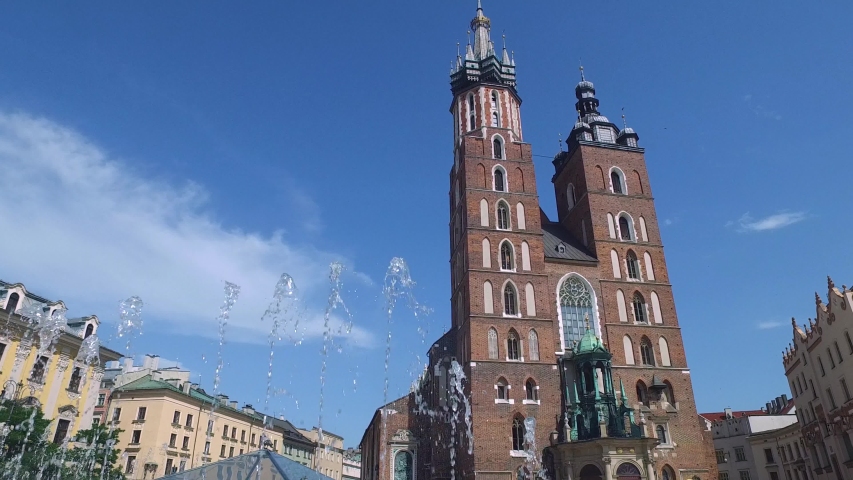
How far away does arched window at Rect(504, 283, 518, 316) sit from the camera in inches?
1371

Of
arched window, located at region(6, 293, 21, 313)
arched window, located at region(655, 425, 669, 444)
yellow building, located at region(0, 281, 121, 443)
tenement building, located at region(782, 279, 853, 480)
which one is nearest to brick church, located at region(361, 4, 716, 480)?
arched window, located at region(655, 425, 669, 444)

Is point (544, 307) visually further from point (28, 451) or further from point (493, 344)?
point (28, 451)

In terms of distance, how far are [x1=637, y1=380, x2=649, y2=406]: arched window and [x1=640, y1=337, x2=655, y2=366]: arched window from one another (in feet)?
5.09

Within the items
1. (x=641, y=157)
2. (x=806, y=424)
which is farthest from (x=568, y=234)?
(x=806, y=424)

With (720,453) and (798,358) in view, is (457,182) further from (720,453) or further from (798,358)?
(720,453)

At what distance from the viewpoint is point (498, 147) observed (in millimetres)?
40531

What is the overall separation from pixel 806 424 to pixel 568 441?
21.0 metres

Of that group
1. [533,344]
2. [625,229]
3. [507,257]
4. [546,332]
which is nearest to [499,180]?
[507,257]

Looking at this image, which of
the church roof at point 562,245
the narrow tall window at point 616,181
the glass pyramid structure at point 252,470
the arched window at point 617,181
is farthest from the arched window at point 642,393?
the glass pyramid structure at point 252,470

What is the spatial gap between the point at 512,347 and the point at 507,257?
19.0 feet

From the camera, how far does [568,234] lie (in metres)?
41.7

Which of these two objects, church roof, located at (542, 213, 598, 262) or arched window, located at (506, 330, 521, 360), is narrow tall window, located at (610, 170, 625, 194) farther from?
arched window, located at (506, 330, 521, 360)

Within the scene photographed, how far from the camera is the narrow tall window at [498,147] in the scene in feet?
132

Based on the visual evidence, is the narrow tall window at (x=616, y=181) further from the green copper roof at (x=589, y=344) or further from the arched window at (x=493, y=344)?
Answer: the arched window at (x=493, y=344)
